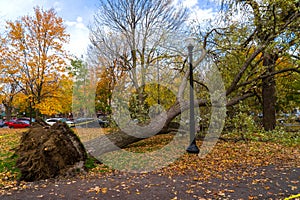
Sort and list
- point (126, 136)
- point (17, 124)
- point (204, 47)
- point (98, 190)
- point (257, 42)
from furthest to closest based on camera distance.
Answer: point (17, 124)
point (204, 47)
point (257, 42)
point (126, 136)
point (98, 190)

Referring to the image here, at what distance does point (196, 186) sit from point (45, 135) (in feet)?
11.6

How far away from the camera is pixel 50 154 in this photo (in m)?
4.93

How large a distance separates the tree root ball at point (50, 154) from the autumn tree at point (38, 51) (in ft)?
28.3

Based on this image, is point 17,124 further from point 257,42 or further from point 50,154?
point 257,42

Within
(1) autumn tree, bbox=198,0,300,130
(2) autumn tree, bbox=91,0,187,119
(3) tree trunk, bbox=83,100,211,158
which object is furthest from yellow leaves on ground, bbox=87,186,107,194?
(2) autumn tree, bbox=91,0,187,119

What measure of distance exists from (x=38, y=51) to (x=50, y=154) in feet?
35.9

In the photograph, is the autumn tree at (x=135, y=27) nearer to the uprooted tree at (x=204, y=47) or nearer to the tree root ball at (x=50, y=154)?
the uprooted tree at (x=204, y=47)

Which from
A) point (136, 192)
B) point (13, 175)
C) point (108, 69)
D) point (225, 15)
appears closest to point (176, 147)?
point (136, 192)

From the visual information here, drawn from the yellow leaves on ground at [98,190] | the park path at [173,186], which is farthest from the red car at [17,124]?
the yellow leaves on ground at [98,190]

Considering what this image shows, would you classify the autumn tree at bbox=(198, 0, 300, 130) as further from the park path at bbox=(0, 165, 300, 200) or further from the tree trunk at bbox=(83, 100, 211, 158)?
the park path at bbox=(0, 165, 300, 200)

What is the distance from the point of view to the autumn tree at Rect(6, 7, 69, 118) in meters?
13.6

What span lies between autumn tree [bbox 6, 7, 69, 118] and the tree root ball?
28.3 ft

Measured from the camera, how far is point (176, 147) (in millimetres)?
7344

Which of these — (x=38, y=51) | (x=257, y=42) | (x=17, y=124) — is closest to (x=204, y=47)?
(x=257, y=42)
